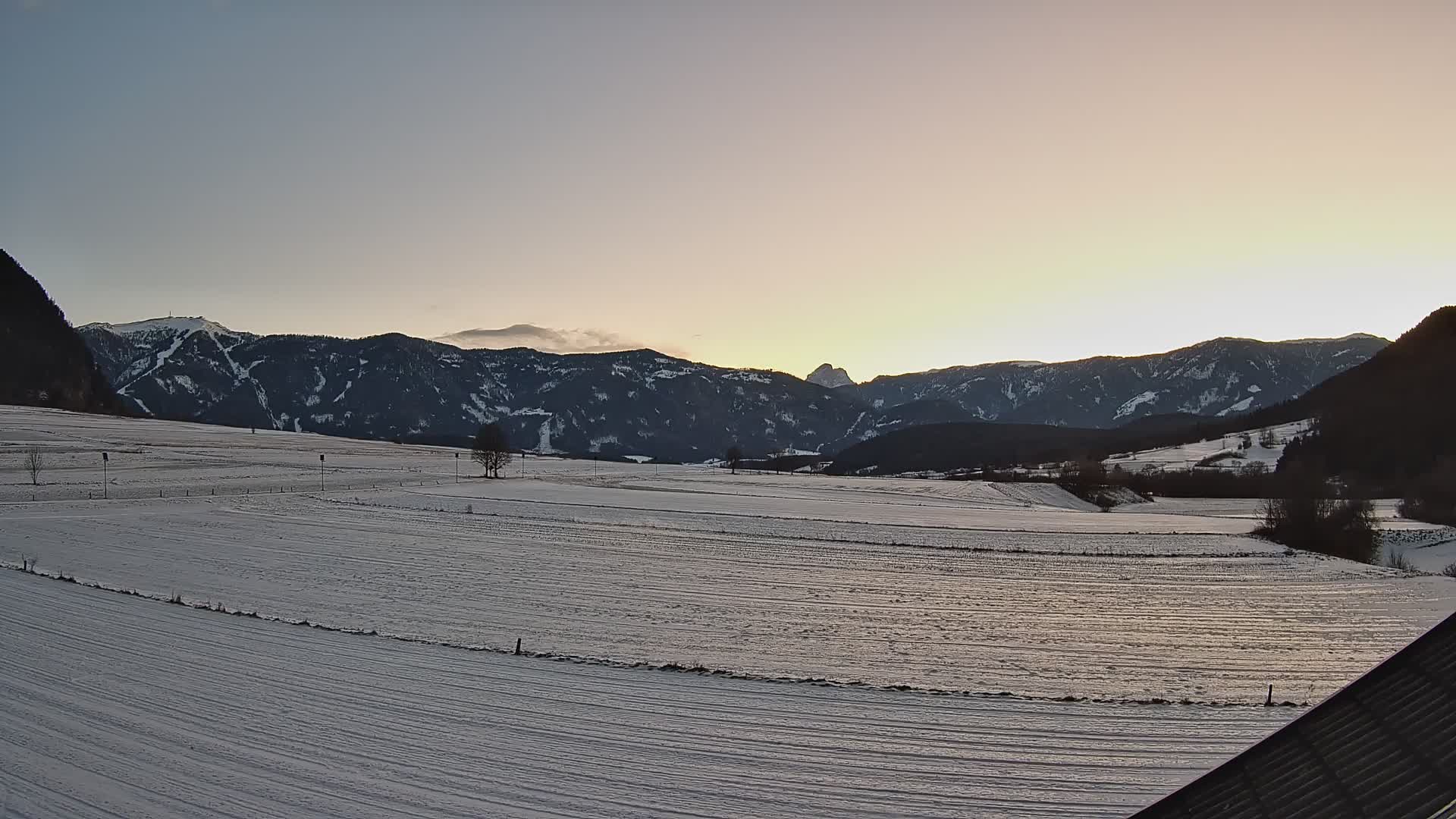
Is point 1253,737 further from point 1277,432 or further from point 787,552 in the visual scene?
point 1277,432

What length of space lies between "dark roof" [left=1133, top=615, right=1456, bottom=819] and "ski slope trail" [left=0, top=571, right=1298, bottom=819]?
5.91 meters

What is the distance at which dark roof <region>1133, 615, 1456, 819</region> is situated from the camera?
18.1 feet

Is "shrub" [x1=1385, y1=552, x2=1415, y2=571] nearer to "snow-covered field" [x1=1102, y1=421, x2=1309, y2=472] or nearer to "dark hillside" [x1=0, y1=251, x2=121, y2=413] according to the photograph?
"snow-covered field" [x1=1102, y1=421, x2=1309, y2=472]

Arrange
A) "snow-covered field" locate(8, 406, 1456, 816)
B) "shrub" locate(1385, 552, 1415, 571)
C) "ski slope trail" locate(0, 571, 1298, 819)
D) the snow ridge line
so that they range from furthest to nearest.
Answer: "shrub" locate(1385, 552, 1415, 571) → the snow ridge line → "snow-covered field" locate(8, 406, 1456, 816) → "ski slope trail" locate(0, 571, 1298, 819)

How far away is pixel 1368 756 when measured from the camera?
5.98m

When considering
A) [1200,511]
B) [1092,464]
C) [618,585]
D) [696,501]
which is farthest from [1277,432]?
[618,585]

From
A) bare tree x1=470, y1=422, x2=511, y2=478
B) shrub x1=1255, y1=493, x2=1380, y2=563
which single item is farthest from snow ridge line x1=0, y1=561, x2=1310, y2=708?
bare tree x1=470, y1=422, x2=511, y2=478

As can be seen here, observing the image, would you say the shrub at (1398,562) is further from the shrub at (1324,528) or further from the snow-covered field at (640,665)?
the snow-covered field at (640,665)

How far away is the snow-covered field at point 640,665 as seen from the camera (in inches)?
501

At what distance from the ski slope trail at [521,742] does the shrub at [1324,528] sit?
1608 inches

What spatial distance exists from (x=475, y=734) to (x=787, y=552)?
91.2 feet

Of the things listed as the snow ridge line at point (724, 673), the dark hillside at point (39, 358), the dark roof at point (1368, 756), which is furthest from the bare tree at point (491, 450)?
the dark hillside at point (39, 358)

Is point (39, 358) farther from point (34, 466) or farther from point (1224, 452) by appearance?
point (1224, 452)

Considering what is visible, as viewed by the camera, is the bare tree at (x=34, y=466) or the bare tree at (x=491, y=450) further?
the bare tree at (x=491, y=450)
